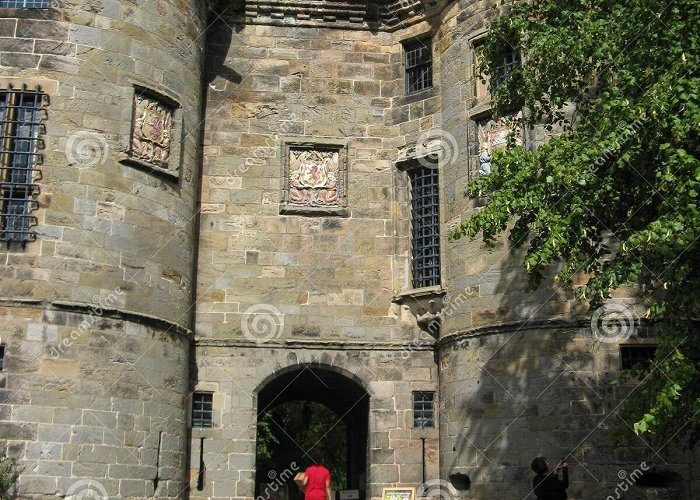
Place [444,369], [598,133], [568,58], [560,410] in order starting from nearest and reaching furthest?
[598,133] → [568,58] → [560,410] → [444,369]

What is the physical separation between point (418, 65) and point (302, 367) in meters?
6.43

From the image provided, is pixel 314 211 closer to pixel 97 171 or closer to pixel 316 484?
pixel 97 171

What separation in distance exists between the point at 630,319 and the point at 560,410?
71.5 inches

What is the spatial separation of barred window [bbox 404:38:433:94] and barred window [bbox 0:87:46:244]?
24.5 feet

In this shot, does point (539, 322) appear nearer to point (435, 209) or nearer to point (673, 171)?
point (435, 209)

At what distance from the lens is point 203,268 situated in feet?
60.6

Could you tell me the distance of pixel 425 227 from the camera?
19.0 m

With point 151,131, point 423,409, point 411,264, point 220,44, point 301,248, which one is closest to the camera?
point 151,131

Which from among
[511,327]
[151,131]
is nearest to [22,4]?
[151,131]

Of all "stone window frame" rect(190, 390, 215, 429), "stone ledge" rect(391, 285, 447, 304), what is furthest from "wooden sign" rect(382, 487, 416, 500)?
"stone ledge" rect(391, 285, 447, 304)

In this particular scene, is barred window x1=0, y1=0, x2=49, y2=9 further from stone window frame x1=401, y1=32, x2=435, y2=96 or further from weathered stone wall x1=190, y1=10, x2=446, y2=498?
stone window frame x1=401, y1=32, x2=435, y2=96

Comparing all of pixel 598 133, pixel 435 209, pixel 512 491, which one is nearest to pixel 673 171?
pixel 598 133

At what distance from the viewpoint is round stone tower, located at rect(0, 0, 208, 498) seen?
47.9 feet

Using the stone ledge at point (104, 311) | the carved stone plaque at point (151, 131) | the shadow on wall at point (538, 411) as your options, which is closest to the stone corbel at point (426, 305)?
the shadow on wall at point (538, 411)
